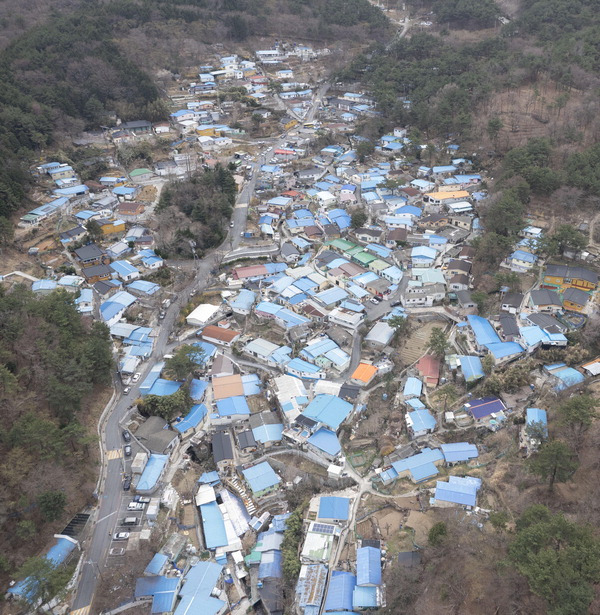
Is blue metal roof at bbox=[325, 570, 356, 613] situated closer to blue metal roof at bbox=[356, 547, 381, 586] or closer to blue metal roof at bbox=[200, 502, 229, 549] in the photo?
blue metal roof at bbox=[356, 547, 381, 586]

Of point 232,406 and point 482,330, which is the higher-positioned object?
point 482,330

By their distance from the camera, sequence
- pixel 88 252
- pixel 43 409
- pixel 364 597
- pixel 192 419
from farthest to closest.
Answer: pixel 88 252 → pixel 192 419 → pixel 43 409 → pixel 364 597

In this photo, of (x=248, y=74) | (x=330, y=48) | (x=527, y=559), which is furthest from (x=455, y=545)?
(x=330, y=48)

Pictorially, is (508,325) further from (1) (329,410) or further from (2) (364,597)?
(2) (364,597)

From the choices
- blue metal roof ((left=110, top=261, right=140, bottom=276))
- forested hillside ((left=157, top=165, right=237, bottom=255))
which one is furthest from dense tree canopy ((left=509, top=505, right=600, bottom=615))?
forested hillside ((left=157, top=165, right=237, bottom=255))

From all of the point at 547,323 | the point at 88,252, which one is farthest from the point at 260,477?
the point at 88,252

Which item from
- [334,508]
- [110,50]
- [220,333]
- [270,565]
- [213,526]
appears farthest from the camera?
[110,50]
